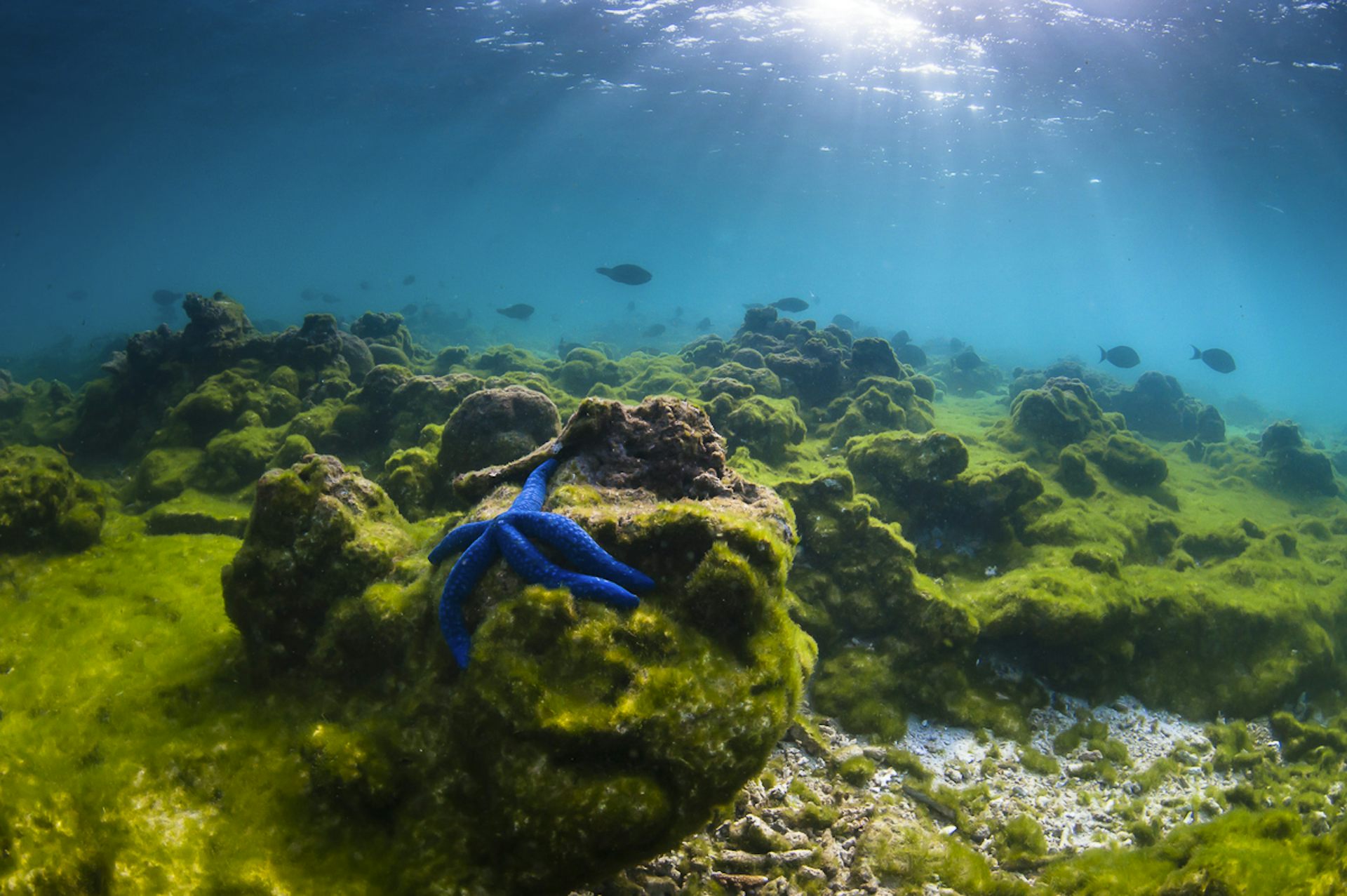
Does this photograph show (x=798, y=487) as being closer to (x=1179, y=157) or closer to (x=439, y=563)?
(x=439, y=563)

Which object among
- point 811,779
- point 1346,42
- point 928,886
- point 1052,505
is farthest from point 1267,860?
point 1346,42

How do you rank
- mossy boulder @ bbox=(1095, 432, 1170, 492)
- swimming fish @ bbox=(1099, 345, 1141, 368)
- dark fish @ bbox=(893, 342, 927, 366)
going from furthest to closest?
dark fish @ bbox=(893, 342, 927, 366), swimming fish @ bbox=(1099, 345, 1141, 368), mossy boulder @ bbox=(1095, 432, 1170, 492)

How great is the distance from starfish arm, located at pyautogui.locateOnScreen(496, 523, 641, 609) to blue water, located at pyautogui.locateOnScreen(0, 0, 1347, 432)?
26030mm

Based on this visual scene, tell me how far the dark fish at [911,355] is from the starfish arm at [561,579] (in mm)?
28646

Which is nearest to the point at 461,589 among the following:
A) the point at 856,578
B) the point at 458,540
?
the point at 458,540

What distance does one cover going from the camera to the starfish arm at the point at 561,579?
10.7 feet

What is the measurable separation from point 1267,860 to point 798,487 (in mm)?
4696

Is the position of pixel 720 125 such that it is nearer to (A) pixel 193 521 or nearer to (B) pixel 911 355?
(B) pixel 911 355

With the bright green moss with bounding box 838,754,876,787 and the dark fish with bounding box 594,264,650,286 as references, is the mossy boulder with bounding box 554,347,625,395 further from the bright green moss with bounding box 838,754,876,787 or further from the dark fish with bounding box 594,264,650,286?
the bright green moss with bounding box 838,754,876,787

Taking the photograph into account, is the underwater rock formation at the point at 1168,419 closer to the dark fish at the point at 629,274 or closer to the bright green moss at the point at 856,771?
the dark fish at the point at 629,274

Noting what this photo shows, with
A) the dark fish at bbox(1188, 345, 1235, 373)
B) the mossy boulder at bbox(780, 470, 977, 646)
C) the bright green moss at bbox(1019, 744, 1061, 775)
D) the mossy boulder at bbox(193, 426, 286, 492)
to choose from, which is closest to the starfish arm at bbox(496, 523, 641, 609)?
the mossy boulder at bbox(780, 470, 977, 646)

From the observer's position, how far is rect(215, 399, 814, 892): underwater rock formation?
288 cm

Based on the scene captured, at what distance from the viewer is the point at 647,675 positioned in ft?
10.1

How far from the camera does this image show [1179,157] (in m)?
30.4
